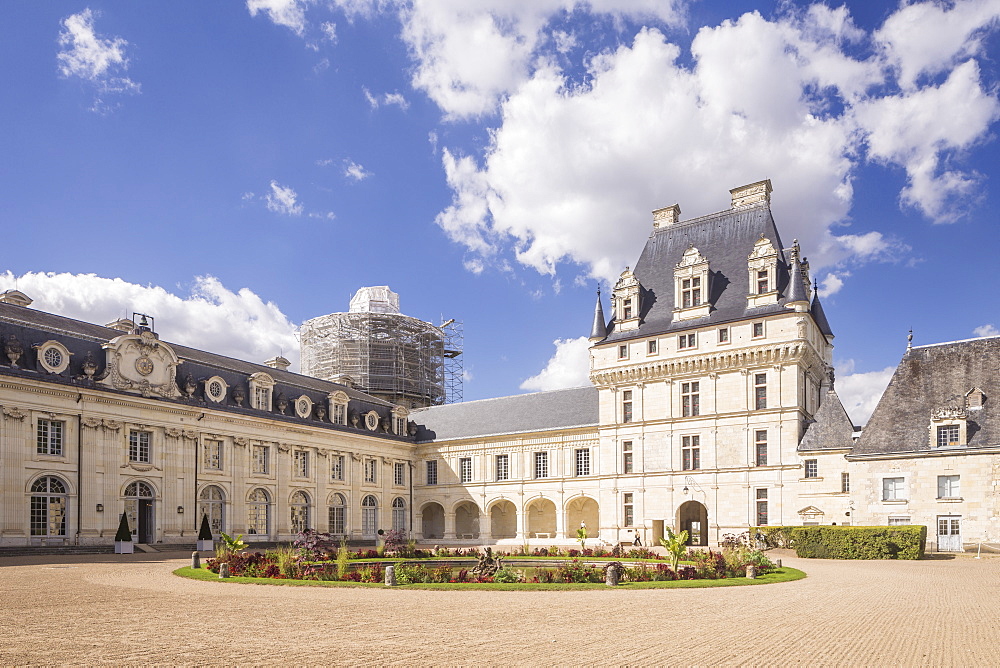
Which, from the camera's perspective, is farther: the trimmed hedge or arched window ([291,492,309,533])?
arched window ([291,492,309,533])

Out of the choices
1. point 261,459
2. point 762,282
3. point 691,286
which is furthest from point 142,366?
point 762,282

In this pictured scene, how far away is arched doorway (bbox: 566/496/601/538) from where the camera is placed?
1895 inches

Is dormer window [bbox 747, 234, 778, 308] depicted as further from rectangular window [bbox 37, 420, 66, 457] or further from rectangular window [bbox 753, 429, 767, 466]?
rectangular window [bbox 37, 420, 66, 457]

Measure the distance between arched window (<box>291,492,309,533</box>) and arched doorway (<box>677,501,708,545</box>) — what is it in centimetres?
2044

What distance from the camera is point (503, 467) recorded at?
164 feet

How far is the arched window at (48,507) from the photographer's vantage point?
3319 cm

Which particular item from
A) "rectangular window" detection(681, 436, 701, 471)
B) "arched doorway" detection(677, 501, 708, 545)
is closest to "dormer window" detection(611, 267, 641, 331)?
"rectangular window" detection(681, 436, 701, 471)

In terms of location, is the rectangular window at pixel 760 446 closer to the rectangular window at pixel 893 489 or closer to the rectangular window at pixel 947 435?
the rectangular window at pixel 893 489

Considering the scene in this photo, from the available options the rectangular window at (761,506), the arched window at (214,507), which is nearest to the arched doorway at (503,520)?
the rectangular window at (761,506)

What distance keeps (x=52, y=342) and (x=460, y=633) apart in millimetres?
29201

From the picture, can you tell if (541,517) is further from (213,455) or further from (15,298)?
(15,298)

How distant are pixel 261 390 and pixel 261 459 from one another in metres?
3.63

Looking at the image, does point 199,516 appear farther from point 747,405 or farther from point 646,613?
point 646,613

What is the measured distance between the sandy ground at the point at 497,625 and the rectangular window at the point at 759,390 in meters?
22.3
